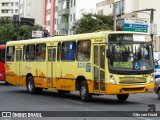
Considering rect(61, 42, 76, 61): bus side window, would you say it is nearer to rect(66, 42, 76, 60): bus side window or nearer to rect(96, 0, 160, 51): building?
rect(66, 42, 76, 60): bus side window

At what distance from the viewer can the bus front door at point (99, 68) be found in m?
18.9

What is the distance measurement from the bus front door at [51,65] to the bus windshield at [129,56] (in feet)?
15.9

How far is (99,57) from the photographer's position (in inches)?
754

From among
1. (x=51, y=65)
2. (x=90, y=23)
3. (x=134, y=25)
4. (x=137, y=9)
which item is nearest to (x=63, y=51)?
(x=51, y=65)

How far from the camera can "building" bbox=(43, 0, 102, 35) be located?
266ft

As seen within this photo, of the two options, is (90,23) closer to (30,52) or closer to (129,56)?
(30,52)

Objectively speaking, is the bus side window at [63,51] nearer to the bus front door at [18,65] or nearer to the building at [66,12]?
the bus front door at [18,65]

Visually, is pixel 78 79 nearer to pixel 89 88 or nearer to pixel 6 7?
pixel 89 88

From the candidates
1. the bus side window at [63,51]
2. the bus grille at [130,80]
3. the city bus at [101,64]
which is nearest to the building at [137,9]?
the city bus at [101,64]

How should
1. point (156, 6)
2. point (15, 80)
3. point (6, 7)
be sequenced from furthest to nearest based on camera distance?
1. point (6, 7)
2. point (156, 6)
3. point (15, 80)

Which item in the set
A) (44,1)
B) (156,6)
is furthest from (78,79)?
(44,1)

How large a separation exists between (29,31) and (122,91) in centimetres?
6093

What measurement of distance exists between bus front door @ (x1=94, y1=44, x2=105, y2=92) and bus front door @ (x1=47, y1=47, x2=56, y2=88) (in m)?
3.95

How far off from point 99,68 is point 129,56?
131 centimetres
